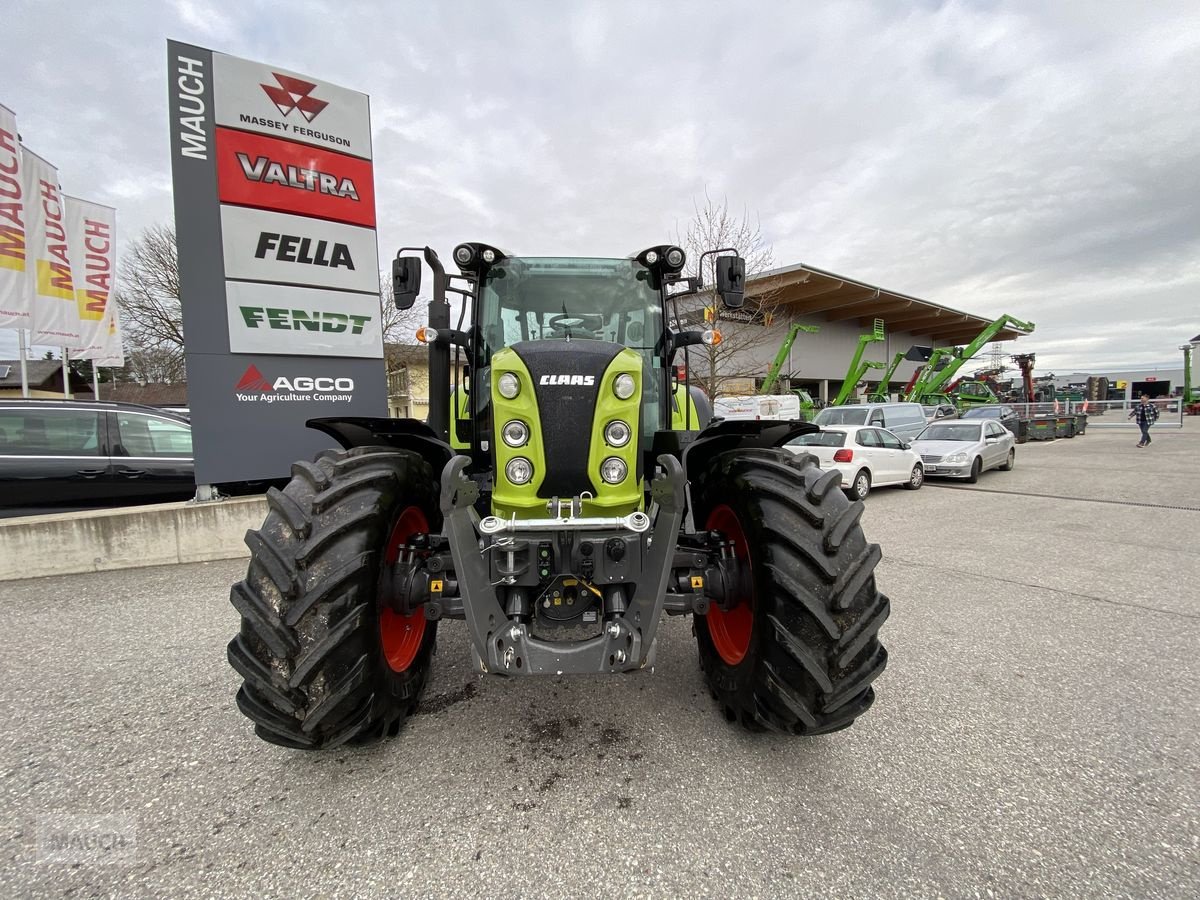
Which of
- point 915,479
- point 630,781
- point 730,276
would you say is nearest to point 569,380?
point 730,276

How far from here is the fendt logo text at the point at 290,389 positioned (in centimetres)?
596

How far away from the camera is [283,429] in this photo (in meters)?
6.19

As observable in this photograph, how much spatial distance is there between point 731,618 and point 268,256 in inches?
248

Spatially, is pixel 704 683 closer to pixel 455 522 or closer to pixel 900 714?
pixel 900 714

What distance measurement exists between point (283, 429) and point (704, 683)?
556 cm

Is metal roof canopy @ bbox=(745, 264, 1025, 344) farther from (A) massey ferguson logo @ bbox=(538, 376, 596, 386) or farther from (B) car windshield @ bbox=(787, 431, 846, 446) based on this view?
(A) massey ferguson logo @ bbox=(538, 376, 596, 386)

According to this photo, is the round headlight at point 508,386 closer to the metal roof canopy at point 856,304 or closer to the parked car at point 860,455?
the parked car at point 860,455

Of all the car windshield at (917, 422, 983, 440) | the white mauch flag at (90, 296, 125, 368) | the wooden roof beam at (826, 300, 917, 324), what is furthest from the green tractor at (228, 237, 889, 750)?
the wooden roof beam at (826, 300, 917, 324)

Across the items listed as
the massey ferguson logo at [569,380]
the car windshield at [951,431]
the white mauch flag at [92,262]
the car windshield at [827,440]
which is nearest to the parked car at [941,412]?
the car windshield at [951,431]

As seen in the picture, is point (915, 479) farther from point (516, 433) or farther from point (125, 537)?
point (125, 537)

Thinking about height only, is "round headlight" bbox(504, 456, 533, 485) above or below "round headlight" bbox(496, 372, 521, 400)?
below

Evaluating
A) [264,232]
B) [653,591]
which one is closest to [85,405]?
[264,232]

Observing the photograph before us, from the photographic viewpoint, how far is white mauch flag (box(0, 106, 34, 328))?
7480 millimetres

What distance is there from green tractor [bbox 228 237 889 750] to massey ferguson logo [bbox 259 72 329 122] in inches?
217
